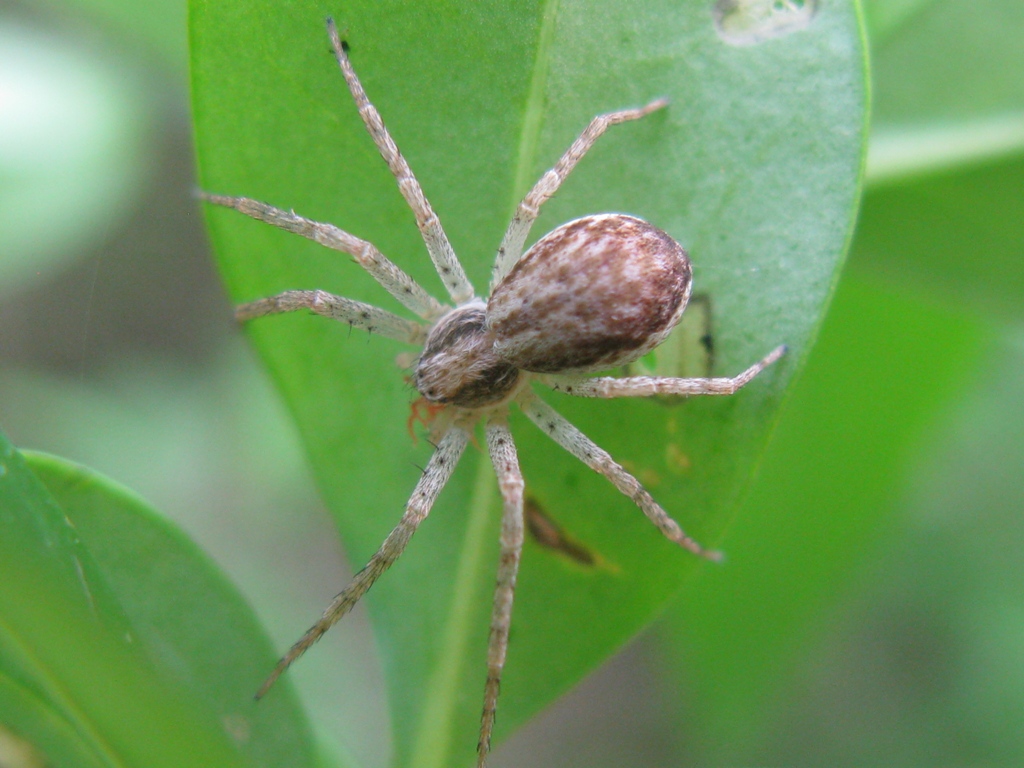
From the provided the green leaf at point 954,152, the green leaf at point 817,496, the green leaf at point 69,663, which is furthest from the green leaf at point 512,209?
the green leaf at point 817,496

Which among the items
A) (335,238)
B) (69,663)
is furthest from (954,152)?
(69,663)

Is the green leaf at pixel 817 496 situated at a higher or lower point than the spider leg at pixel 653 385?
lower

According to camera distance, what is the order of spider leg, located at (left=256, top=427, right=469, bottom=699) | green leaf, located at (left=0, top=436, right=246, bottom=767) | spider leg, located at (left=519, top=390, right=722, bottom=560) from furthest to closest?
1. spider leg, located at (left=256, top=427, right=469, bottom=699)
2. spider leg, located at (left=519, top=390, right=722, bottom=560)
3. green leaf, located at (left=0, top=436, right=246, bottom=767)

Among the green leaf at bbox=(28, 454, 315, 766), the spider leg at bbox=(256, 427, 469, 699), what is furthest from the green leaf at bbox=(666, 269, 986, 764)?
the green leaf at bbox=(28, 454, 315, 766)

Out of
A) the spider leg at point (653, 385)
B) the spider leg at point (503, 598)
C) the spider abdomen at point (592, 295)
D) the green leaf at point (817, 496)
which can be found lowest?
the green leaf at point (817, 496)

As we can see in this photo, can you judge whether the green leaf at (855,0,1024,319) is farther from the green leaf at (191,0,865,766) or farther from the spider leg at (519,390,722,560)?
the spider leg at (519,390,722,560)

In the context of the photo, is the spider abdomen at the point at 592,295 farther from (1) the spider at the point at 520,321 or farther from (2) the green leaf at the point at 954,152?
(2) the green leaf at the point at 954,152
